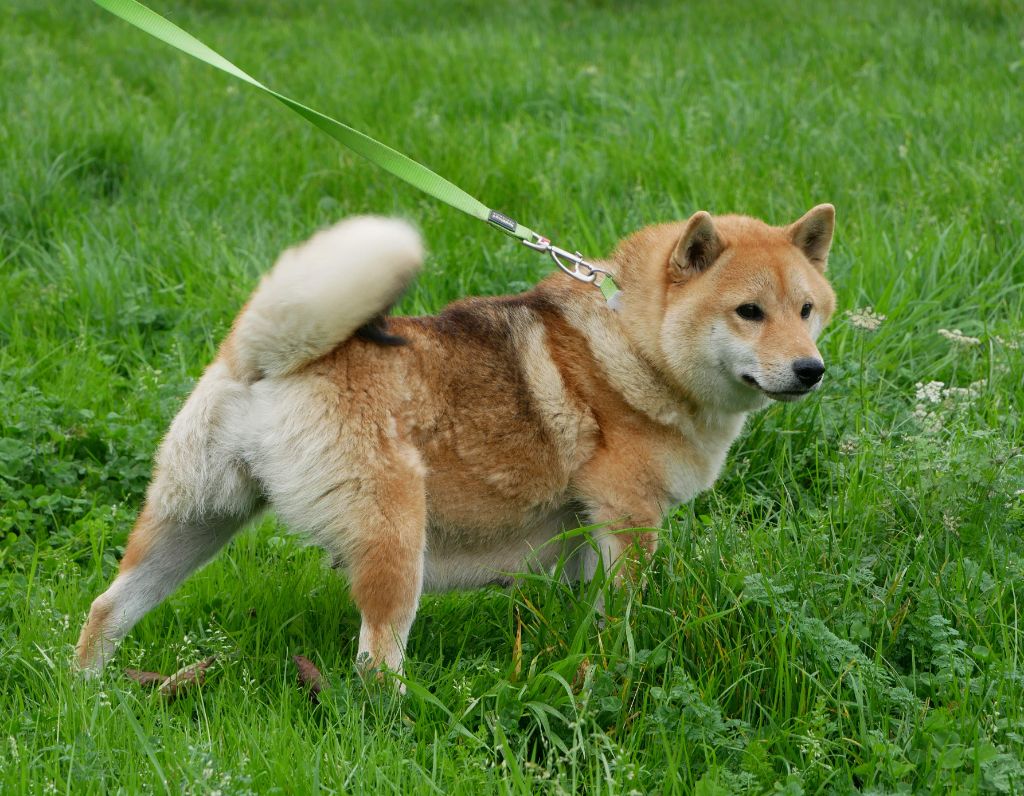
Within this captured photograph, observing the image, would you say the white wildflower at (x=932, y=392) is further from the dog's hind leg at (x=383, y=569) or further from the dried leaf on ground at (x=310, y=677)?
the dried leaf on ground at (x=310, y=677)

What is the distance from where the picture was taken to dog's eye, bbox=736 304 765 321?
139 inches

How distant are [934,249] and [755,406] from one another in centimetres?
225

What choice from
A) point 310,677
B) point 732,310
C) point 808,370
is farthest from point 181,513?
point 808,370

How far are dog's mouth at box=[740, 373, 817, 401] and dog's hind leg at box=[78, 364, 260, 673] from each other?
1.49m

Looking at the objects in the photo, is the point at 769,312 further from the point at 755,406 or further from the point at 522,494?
the point at 522,494

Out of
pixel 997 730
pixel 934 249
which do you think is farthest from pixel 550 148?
pixel 997 730

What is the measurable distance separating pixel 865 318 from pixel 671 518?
1.34 meters

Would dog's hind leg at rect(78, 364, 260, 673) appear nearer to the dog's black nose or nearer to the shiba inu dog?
the shiba inu dog

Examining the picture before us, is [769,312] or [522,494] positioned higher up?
[769,312]

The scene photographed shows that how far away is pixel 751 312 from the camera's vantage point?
139 inches

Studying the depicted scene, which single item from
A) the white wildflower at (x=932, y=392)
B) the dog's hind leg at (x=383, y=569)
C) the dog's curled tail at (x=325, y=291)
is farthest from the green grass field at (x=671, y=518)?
the dog's curled tail at (x=325, y=291)

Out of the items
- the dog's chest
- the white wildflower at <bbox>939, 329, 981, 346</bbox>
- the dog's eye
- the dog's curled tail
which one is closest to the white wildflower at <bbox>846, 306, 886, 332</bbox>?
the white wildflower at <bbox>939, 329, 981, 346</bbox>

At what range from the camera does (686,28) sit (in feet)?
33.5

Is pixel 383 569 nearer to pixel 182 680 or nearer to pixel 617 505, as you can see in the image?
pixel 182 680
